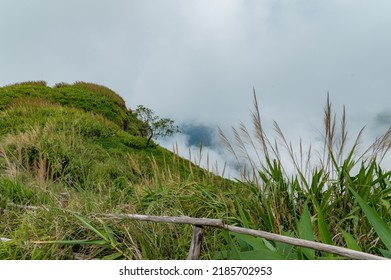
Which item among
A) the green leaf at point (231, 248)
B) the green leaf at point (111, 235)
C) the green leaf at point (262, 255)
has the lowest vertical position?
the green leaf at point (262, 255)

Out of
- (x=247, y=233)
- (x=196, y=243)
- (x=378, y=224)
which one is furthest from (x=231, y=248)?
(x=378, y=224)

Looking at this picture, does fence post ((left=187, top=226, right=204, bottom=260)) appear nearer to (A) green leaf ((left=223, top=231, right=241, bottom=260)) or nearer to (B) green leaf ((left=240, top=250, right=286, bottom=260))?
(A) green leaf ((left=223, top=231, right=241, bottom=260))

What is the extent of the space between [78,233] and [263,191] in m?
1.46

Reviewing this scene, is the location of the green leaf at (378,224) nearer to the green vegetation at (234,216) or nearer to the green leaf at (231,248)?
the green vegetation at (234,216)

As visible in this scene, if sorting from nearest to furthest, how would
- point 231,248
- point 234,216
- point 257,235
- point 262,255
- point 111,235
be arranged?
point 257,235 < point 262,255 < point 231,248 < point 111,235 < point 234,216

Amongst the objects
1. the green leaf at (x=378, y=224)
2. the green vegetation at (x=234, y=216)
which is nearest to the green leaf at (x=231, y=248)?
the green vegetation at (x=234, y=216)

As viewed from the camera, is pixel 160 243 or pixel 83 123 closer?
pixel 160 243

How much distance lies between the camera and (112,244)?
2686mm

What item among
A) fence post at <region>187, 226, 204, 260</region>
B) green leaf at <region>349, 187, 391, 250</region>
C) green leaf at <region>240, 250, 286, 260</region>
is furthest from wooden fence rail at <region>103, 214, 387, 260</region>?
green leaf at <region>349, 187, 391, 250</region>

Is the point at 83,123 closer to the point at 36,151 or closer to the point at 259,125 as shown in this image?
the point at 36,151

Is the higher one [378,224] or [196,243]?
[378,224]

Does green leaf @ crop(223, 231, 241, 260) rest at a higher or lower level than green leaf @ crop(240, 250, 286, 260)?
higher

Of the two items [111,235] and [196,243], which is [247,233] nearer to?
[196,243]
